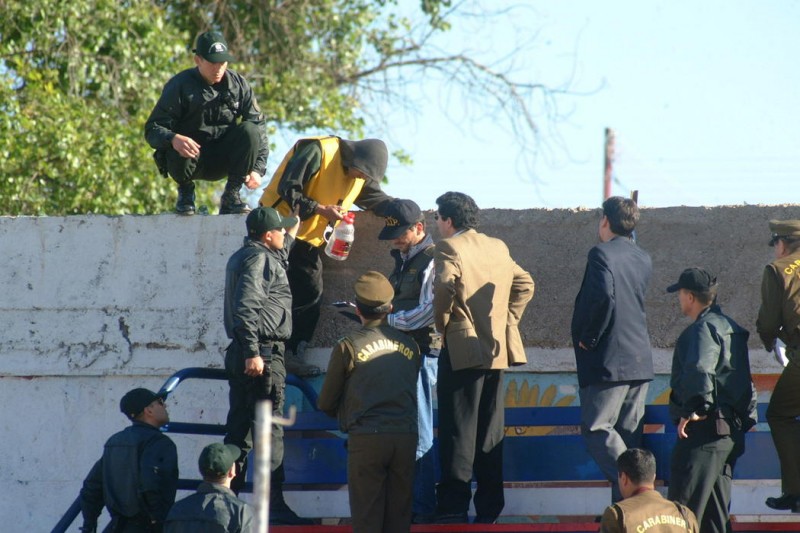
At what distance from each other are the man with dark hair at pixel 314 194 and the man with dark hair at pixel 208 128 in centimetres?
35

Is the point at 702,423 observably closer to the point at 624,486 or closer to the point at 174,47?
the point at 624,486

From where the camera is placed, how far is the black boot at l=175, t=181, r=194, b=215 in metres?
7.32

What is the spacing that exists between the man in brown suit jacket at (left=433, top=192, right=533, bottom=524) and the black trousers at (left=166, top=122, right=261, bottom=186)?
145 centimetres

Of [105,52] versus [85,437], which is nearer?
[85,437]

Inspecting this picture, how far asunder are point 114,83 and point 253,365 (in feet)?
23.3

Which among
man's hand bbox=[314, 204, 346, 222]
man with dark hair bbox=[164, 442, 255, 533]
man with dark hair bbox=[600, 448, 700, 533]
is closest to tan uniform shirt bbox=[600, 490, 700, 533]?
man with dark hair bbox=[600, 448, 700, 533]

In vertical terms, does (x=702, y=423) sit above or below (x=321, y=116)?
below

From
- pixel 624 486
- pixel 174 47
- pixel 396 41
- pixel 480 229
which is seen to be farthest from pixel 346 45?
pixel 624 486

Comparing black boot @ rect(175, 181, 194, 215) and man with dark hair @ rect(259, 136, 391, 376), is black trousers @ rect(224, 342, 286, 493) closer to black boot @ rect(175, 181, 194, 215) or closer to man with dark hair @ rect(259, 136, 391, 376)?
man with dark hair @ rect(259, 136, 391, 376)

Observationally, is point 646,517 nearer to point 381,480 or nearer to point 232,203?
point 381,480

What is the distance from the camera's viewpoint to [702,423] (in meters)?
5.73

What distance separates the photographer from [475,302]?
6152 mm

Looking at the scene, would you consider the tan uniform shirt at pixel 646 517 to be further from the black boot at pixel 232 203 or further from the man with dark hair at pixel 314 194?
the black boot at pixel 232 203

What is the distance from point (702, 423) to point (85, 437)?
12.3ft
